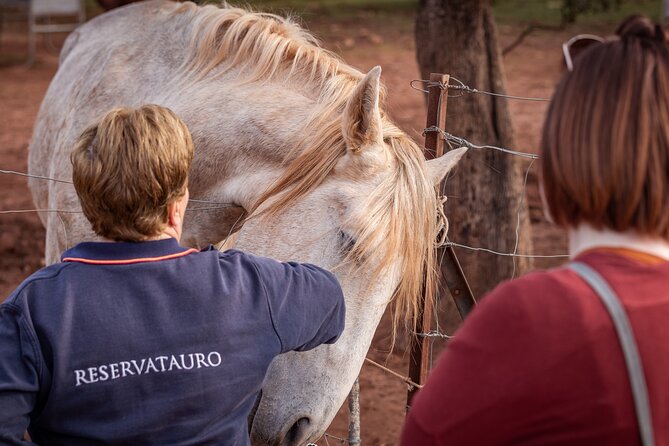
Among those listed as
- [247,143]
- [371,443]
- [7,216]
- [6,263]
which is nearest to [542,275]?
[247,143]

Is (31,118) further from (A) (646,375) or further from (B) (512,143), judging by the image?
(A) (646,375)

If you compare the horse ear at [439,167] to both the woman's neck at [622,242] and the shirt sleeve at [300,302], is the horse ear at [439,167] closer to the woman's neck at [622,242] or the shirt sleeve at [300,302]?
the shirt sleeve at [300,302]

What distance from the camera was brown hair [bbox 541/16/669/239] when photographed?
1.15m

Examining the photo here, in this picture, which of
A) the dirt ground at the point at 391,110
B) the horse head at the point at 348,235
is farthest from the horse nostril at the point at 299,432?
the dirt ground at the point at 391,110

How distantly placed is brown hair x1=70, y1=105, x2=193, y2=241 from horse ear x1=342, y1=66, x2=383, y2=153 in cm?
75

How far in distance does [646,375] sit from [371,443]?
10.5 feet

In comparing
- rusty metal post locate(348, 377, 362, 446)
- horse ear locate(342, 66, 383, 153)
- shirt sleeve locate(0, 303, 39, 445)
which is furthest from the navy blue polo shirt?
rusty metal post locate(348, 377, 362, 446)

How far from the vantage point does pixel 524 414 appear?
114 centimetres

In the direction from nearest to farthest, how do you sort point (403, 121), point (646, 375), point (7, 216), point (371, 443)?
point (646, 375) → point (371, 443) → point (7, 216) → point (403, 121)

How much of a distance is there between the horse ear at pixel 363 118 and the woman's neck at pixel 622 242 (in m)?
1.14

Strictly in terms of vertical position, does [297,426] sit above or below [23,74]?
above

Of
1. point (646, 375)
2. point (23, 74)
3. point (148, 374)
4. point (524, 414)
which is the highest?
point (646, 375)

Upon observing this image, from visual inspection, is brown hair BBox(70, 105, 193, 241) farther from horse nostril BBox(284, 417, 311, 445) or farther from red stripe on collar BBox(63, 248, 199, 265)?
horse nostril BBox(284, 417, 311, 445)

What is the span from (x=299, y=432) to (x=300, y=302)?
23.9 inches
